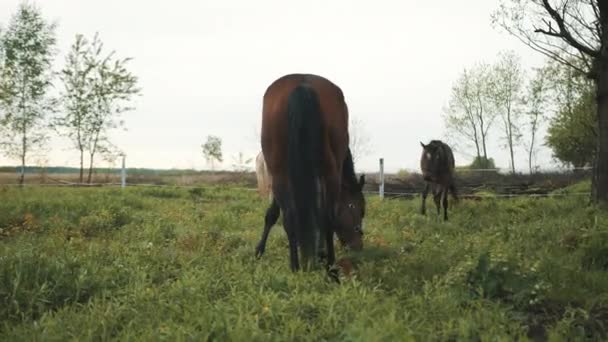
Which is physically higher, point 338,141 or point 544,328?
point 338,141

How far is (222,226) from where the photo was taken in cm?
870

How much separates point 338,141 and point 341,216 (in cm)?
153

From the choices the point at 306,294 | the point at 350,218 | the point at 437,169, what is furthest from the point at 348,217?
the point at 437,169

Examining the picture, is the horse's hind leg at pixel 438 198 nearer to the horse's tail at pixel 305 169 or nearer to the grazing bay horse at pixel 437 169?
the grazing bay horse at pixel 437 169

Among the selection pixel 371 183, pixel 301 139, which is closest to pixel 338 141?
pixel 301 139

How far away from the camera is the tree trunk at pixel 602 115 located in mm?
8164

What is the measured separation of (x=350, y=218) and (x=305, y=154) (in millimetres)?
2004

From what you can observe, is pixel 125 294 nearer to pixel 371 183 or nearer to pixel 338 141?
pixel 338 141

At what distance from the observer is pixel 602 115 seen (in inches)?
323

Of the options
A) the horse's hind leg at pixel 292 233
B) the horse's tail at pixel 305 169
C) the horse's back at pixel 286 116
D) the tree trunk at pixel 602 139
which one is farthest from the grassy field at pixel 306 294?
the tree trunk at pixel 602 139

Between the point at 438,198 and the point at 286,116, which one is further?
the point at 438,198

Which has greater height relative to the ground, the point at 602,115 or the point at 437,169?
the point at 602,115

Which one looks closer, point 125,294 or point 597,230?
point 125,294

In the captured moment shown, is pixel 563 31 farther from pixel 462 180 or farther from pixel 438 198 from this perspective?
pixel 462 180
